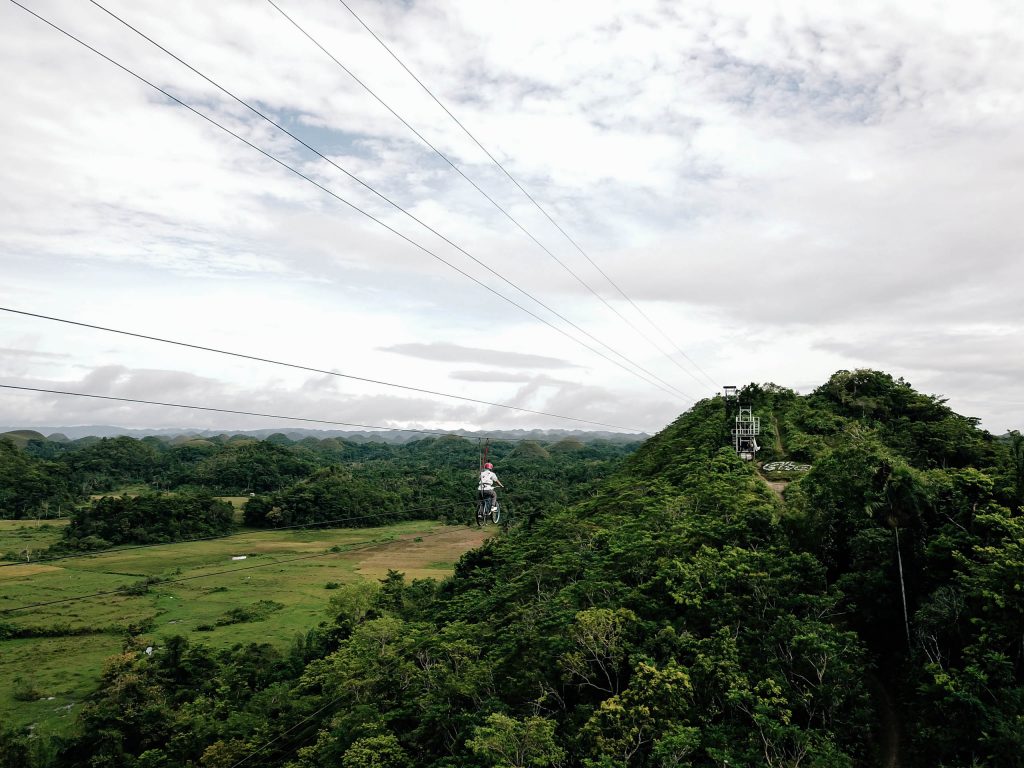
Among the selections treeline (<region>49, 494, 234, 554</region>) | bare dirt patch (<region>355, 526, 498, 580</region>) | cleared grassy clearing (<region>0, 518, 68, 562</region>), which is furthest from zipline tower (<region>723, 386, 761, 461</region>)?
cleared grassy clearing (<region>0, 518, 68, 562</region>)

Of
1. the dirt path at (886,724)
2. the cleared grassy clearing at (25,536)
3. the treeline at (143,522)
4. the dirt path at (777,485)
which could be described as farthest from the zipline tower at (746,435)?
the cleared grassy clearing at (25,536)

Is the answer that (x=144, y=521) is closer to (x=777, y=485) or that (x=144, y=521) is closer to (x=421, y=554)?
(x=421, y=554)

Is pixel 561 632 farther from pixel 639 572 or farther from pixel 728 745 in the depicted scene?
pixel 728 745

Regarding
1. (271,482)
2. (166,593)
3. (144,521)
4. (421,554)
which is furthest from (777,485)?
(271,482)

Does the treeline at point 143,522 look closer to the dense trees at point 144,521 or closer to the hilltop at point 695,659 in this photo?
the dense trees at point 144,521

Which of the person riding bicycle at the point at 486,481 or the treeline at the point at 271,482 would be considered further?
the treeline at the point at 271,482

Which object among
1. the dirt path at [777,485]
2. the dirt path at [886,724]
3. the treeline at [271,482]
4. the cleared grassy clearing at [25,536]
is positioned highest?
the dirt path at [777,485]

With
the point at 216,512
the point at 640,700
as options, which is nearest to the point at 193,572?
the point at 216,512
